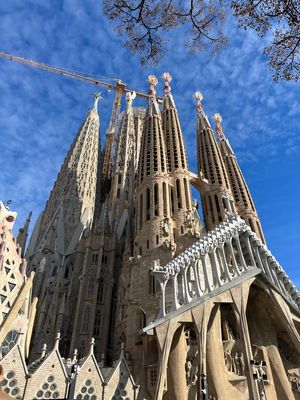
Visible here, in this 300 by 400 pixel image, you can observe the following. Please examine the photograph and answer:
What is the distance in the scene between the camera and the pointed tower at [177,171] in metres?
24.5

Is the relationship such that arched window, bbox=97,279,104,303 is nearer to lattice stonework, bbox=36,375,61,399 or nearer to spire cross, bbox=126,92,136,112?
lattice stonework, bbox=36,375,61,399

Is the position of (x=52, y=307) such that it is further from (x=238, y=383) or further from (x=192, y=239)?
(x=238, y=383)

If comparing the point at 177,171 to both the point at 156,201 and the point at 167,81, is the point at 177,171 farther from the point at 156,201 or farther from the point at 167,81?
the point at 167,81

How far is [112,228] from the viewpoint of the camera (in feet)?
96.9

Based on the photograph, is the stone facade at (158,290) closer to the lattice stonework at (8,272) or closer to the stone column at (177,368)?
the stone column at (177,368)

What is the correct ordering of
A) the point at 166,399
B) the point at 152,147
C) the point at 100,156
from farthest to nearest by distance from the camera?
the point at 100,156, the point at 152,147, the point at 166,399

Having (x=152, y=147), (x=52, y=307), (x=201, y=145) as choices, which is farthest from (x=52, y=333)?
(x=201, y=145)

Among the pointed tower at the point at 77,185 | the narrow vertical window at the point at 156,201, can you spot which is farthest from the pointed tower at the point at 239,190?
the pointed tower at the point at 77,185

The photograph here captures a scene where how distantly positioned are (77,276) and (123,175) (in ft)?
45.3

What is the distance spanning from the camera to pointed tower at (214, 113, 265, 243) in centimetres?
3066

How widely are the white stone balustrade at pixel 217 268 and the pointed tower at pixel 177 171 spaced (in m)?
4.52

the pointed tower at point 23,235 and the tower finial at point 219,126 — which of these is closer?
the pointed tower at point 23,235

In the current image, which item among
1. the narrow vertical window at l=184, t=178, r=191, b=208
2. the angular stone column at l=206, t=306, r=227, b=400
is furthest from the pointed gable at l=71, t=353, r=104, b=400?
the narrow vertical window at l=184, t=178, r=191, b=208

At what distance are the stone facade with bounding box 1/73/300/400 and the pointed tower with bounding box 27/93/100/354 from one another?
0.38ft
